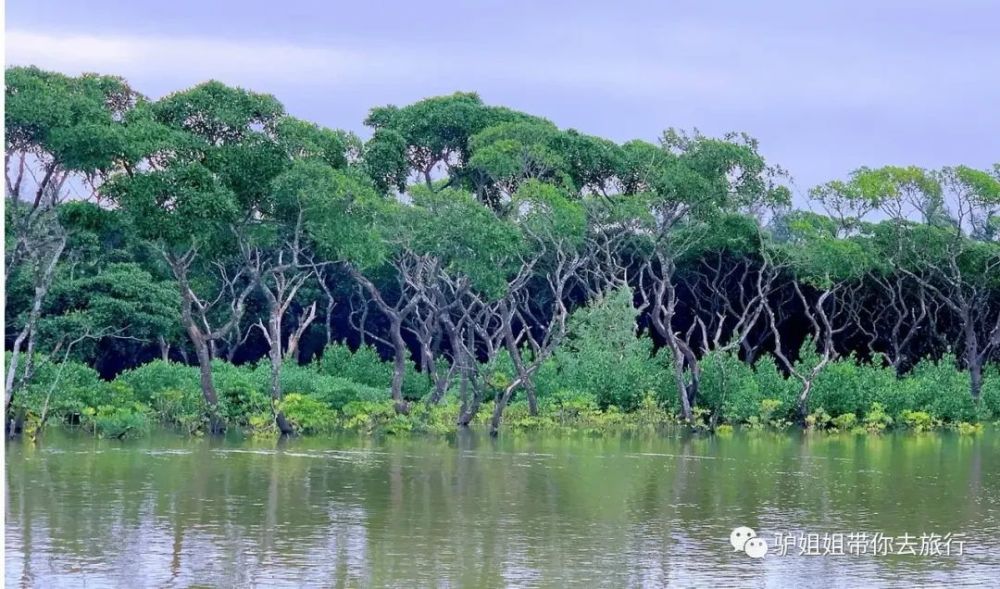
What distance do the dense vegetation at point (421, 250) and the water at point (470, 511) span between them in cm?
399

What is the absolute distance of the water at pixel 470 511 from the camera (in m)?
15.5

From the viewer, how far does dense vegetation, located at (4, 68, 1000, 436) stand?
30.1 metres

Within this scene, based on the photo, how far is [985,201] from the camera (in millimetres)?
45000

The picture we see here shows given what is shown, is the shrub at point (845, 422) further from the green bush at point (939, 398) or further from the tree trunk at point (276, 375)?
the tree trunk at point (276, 375)

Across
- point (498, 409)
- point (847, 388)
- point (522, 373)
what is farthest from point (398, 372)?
point (847, 388)

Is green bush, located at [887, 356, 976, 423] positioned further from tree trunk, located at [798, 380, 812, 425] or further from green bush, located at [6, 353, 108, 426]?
green bush, located at [6, 353, 108, 426]

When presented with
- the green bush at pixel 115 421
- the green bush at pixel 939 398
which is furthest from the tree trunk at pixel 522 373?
the green bush at pixel 939 398

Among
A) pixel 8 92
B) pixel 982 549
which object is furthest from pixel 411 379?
pixel 982 549

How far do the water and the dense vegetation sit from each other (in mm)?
3992

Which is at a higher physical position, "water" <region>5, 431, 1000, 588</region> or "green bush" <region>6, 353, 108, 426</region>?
"green bush" <region>6, 353, 108, 426</region>

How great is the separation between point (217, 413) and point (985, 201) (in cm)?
2543

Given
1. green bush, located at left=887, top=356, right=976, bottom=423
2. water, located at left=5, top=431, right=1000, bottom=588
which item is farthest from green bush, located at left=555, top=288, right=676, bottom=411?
water, located at left=5, top=431, right=1000, bottom=588

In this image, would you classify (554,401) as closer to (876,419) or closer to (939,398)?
(876,419)

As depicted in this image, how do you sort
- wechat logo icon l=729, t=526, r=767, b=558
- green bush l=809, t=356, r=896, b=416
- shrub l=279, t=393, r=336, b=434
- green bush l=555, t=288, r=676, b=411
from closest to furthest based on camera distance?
wechat logo icon l=729, t=526, r=767, b=558 < shrub l=279, t=393, r=336, b=434 < green bush l=555, t=288, r=676, b=411 < green bush l=809, t=356, r=896, b=416
